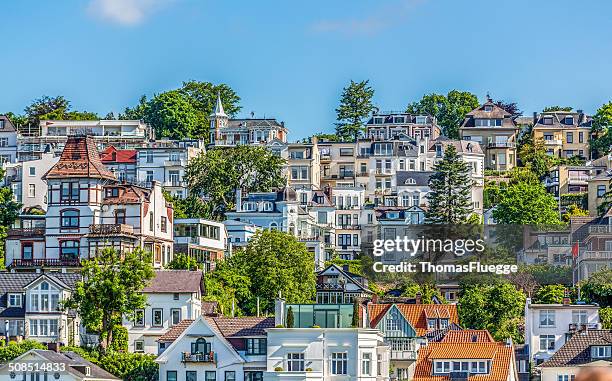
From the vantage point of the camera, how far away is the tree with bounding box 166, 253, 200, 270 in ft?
317

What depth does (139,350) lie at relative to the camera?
3319 inches

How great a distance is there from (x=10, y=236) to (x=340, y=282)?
22930mm

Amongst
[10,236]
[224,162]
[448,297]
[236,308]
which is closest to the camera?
[236,308]

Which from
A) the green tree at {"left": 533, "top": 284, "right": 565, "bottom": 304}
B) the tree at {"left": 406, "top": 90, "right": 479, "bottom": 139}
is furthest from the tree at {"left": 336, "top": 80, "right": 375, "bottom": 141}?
the green tree at {"left": 533, "top": 284, "right": 565, "bottom": 304}

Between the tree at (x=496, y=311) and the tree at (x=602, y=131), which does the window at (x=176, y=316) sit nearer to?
the tree at (x=496, y=311)

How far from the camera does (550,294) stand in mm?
101375

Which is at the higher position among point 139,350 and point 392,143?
point 392,143

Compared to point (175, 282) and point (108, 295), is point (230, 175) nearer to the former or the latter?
point (175, 282)

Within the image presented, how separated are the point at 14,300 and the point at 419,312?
24298 mm

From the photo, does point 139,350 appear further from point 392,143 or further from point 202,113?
point 202,113

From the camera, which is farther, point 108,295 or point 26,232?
point 26,232

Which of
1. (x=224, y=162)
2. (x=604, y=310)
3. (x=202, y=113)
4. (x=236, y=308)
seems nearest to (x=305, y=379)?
(x=236, y=308)

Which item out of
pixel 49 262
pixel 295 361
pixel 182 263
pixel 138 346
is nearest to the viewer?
pixel 295 361

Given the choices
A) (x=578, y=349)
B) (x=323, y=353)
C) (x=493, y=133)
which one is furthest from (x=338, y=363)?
(x=493, y=133)
